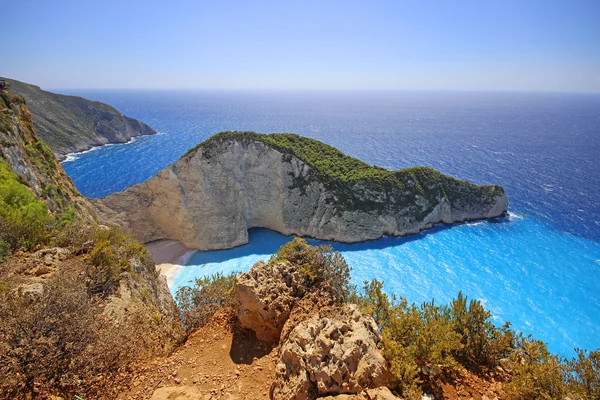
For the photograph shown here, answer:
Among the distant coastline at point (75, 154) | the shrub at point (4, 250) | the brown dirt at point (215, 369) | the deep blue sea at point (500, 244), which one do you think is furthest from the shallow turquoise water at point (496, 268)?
the distant coastline at point (75, 154)

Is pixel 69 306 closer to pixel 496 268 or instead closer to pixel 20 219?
pixel 20 219

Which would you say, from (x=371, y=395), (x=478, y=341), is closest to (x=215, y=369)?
(x=371, y=395)

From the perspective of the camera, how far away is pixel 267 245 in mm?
40969

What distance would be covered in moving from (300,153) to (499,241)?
29.4 m

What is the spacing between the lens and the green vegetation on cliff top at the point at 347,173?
4259 centimetres

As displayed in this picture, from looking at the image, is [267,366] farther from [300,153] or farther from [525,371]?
[300,153]

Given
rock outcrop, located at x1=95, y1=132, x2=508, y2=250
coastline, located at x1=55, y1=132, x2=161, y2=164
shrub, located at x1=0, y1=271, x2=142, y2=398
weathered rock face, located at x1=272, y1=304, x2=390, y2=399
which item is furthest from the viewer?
coastline, located at x1=55, y1=132, x2=161, y2=164

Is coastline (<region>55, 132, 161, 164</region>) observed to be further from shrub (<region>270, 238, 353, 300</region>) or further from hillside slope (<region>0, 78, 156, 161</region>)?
shrub (<region>270, 238, 353, 300</region>)

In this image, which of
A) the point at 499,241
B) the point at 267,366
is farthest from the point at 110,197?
the point at 499,241

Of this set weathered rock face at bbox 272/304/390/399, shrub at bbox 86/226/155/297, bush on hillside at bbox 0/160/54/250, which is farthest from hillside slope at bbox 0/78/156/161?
weathered rock face at bbox 272/304/390/399

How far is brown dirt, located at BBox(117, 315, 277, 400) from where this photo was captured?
750 centimetres

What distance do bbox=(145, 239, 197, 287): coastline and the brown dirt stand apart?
90.6 ft

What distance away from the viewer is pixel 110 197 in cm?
3962

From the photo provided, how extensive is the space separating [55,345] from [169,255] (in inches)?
1336
